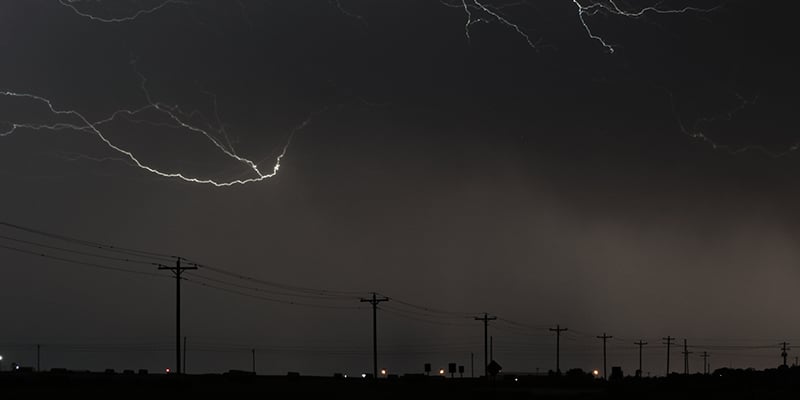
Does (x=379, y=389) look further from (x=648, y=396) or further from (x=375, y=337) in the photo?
(x=375, y=337)

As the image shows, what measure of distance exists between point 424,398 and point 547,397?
24.9 ft

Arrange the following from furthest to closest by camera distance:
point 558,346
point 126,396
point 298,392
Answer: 1. point 558,346
2. point 298,392
3. point 126,396

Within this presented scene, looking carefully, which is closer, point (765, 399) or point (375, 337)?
point (765, 399)

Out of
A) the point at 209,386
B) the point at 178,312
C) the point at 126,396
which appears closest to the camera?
the point at 126,396

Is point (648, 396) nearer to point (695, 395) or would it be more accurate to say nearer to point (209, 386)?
point (695, 395)

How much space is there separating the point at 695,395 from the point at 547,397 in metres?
7.04

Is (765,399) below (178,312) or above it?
below

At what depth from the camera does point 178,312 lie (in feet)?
185

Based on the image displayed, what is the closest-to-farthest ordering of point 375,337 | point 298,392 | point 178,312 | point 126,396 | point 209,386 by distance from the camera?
point 126,396, point 298,392, point 209,386, point 178,312, point 375,337

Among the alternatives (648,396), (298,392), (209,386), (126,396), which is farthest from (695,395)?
(126,396)

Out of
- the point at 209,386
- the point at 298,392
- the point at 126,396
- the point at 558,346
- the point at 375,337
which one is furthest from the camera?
the point at 558,346

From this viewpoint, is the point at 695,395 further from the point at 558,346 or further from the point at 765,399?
the point at 558,346

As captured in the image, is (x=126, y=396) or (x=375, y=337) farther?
(x=375, y=337)


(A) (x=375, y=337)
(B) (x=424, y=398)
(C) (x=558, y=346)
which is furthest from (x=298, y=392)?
(C) (x=558, y=346)
